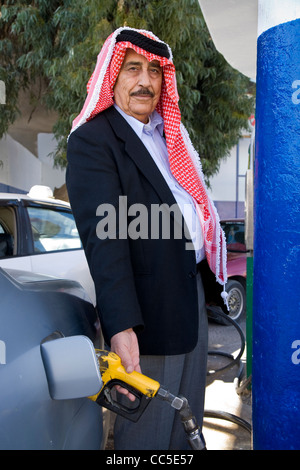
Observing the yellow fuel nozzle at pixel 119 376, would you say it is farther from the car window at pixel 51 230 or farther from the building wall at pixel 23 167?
the building wall at pixel 23 167

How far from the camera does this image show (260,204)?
1.77 m

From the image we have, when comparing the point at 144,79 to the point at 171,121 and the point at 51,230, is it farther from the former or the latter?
the point at 51,230

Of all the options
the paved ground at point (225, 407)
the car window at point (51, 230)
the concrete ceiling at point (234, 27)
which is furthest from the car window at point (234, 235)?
the concrete ceiling at point (234, 27)

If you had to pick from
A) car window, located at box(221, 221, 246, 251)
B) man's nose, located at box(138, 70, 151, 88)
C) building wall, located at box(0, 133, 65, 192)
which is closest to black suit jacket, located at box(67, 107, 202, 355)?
man's nose, located at box(138, 70, 151, 88)

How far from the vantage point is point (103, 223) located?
5.67ft

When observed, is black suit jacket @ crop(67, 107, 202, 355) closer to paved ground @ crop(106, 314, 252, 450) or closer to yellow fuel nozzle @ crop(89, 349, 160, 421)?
yellow fuel nozzle @ crop(89, 349, 160, 421)

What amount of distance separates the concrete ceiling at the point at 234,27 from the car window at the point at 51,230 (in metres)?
2.29

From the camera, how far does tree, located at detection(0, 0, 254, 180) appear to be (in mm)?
6191

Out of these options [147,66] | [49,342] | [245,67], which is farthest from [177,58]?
[49,342]

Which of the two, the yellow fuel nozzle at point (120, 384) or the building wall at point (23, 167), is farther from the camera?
the building wall at point (23, 167)

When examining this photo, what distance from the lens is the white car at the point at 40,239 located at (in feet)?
13.7

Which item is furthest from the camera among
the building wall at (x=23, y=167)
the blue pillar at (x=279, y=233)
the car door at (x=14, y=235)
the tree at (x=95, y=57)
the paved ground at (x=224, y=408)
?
the building wall at (x=23, y=167)

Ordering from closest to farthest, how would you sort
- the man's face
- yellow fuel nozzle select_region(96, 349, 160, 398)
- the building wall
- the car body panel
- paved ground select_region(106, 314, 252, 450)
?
the car body panel, yellow fuel nozzle select_region(96, 349, 160, 398), the man's face, paved ground select_region(106, 314, 252, 450), the building wall

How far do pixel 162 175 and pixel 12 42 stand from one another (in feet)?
25.5
